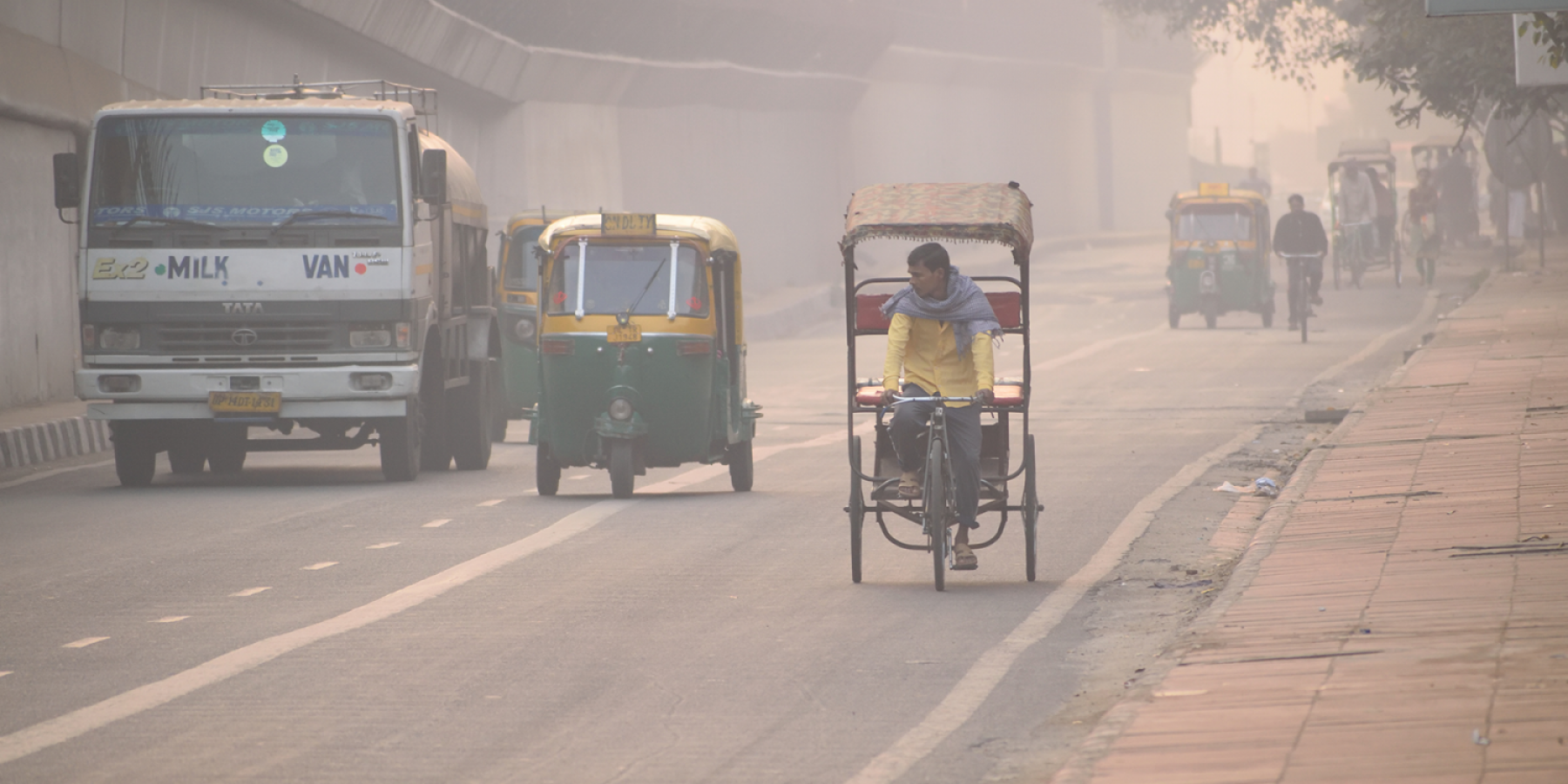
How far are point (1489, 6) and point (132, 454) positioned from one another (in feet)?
33.2

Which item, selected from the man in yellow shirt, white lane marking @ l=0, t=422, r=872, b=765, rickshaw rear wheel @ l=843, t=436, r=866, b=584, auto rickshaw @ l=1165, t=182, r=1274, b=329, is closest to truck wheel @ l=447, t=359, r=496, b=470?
white lane marking @ l=0, t=422, r=872, b=765

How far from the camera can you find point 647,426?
583 inches

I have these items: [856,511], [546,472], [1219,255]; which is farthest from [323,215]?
[1219,255]

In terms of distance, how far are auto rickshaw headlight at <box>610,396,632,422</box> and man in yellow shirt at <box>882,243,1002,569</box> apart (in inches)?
188

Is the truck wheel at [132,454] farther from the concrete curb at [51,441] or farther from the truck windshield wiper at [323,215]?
the truck windshield wiper at [323,215]

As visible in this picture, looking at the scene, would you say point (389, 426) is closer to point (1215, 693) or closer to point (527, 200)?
point (1215, 693)

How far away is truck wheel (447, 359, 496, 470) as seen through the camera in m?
18.1

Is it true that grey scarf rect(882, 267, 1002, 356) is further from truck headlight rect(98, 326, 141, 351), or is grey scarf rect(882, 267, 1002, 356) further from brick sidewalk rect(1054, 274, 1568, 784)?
truck headlight rect(98, 326, 141, 351)

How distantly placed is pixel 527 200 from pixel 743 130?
37.4ft

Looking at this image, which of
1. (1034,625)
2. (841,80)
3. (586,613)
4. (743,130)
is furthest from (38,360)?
(841,80)

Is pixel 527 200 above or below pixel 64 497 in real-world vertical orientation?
above

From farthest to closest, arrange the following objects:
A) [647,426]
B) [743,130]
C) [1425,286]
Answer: [743,130] < [1425,286] < [647,426]

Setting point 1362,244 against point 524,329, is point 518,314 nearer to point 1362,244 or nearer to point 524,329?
point 524,329

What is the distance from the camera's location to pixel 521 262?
21469mm
